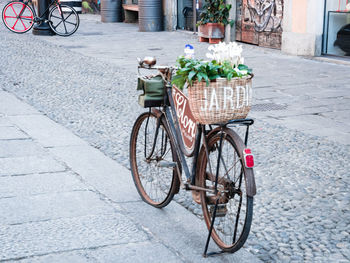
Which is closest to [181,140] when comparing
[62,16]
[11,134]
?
[11,134]

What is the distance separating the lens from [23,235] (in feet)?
11.7

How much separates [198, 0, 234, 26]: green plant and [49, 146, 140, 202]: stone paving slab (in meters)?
8.64

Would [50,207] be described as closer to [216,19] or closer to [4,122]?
[4,122]

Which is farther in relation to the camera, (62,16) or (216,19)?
(62,16)

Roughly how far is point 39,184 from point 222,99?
1958 mm

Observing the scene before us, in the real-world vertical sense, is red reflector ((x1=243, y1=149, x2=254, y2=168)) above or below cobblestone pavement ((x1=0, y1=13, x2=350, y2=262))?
above

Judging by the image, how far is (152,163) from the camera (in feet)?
13.9

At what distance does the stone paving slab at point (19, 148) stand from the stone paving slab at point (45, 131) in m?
0.12

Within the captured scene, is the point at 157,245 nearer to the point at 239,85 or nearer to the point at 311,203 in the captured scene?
the point at 239,85

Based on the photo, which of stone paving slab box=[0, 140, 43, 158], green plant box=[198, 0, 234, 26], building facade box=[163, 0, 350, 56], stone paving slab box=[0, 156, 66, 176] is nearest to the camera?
stone paving slab box=[0, 156, 66, 176]

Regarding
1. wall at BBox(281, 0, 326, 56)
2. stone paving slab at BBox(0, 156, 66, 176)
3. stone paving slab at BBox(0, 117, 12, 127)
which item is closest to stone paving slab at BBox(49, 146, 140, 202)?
stone paving slab at BBox(0, 156, 66, 176)

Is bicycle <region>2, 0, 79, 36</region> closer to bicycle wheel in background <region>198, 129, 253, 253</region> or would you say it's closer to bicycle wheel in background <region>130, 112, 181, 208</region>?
bicycle wheel in background <region>130, 112, 181, 208</region>

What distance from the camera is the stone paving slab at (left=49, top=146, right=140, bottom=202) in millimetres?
4426

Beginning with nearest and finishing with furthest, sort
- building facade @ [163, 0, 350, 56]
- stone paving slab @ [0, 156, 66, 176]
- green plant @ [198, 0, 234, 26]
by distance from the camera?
stone paving slab @ [0, 156, 66, 176]
building facade @ [163, 0, 350, 56]
green plant @ [198, 0, 234, 26]
